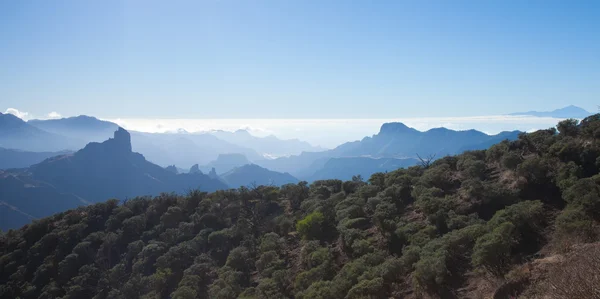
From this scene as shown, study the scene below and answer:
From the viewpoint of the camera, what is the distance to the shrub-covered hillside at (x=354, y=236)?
47.3 ft

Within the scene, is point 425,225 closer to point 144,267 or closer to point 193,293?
point 193,293

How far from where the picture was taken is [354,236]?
73.2ft

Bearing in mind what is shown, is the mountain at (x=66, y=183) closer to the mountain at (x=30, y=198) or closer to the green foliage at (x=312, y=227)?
the mountain at (x=30, y=198)

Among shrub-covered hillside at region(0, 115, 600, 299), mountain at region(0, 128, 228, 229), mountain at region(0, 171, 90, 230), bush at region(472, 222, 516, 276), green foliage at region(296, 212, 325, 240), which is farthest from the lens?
mountain at region(0, 128, 228, 229)

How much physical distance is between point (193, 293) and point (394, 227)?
49.2 feet

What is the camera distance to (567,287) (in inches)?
284

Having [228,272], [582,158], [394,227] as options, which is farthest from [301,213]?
[582,158]

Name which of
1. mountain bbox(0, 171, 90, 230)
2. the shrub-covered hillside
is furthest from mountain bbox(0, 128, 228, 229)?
the shrub-covered hillside

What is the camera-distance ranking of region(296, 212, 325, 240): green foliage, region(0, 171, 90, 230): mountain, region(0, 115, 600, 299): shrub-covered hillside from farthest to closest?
region(0, 171, 90, 230): mountain
region(296, 212, 325, 240): green foliage
region(0, 115, 600, 299): shrub-covered hillside

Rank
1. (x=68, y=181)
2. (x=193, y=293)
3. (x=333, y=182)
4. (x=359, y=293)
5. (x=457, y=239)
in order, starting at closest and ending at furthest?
(x=359, y=293) → (x=457, y=239) → (x=193, y=293) → (x=333, y=182) → (x=68, y=181)

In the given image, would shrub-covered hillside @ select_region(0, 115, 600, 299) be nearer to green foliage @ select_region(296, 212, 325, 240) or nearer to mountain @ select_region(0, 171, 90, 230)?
green foliage @ select_region(296, 212, 325, 240)

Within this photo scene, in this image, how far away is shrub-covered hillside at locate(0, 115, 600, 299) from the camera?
1441cm

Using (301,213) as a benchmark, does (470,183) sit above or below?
above

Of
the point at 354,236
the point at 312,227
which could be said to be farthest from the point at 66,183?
the point at 354,236
